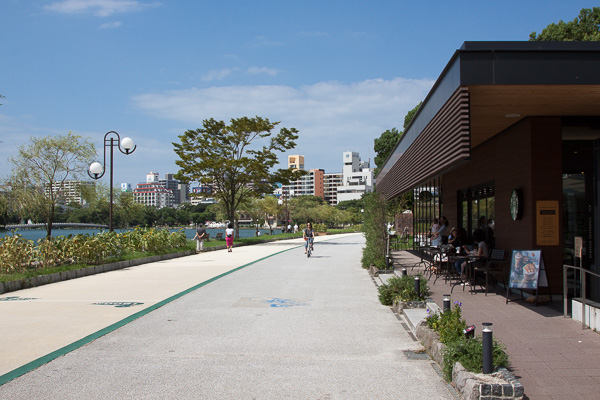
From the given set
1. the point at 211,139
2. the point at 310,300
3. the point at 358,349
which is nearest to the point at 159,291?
the point at 310,300

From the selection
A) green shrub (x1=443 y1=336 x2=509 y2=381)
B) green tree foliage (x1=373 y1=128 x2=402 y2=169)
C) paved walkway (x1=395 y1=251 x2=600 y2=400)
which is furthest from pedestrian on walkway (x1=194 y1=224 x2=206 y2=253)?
green tree foliage (x1=373 y1=128 x2=402 y2=169)

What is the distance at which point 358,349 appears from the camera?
705cm

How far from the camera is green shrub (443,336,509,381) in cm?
502

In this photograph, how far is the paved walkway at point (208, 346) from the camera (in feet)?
17.5

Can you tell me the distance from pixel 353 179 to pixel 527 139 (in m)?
178

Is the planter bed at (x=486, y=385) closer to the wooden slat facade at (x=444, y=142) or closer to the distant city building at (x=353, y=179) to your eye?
the wooden slat facade at (x=444, y=142)

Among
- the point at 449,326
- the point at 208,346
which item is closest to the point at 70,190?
the point at 208,346

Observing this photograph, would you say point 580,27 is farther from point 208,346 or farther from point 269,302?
point 208,346

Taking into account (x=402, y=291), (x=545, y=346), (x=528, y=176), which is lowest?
(x=545, y=346)

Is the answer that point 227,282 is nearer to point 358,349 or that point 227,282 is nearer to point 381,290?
point 381,290

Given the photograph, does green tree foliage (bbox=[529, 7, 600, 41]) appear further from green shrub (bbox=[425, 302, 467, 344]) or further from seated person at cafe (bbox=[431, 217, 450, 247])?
green shrub (bbox=[425, 302, 467, 344])

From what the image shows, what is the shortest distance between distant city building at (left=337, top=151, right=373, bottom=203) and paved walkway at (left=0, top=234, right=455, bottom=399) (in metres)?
169

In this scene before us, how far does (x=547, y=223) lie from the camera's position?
10078mm

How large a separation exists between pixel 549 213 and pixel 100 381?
867 cm
